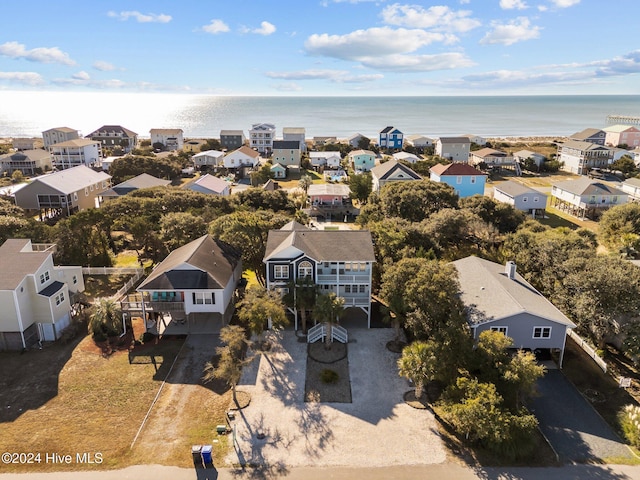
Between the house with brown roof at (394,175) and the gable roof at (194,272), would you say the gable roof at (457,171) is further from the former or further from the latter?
the gable roof at (194,272)

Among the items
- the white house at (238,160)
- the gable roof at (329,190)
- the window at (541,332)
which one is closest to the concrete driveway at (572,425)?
the window at (541,332)

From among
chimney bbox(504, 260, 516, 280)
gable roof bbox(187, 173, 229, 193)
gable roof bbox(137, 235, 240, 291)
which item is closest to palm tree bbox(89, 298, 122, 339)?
gable roof bbox(137, 235, 240, 291)

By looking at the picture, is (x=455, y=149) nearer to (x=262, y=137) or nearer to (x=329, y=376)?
(x=262, y=137)

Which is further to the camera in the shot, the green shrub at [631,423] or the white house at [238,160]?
the white house at [238,160]

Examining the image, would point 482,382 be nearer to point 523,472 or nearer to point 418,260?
point 523,472

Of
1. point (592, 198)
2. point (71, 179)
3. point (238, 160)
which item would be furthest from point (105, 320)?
Result: point (238, 160)

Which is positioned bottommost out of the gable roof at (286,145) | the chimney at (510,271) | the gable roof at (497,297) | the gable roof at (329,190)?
the gable roof at (497,297)
